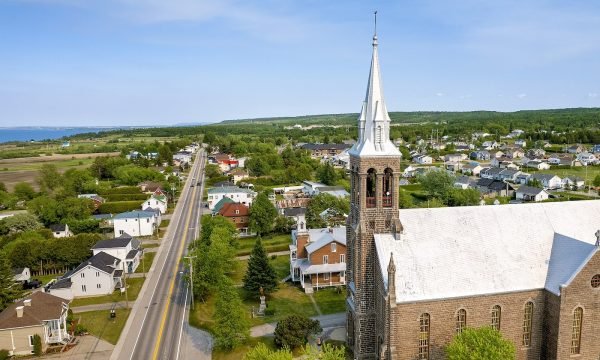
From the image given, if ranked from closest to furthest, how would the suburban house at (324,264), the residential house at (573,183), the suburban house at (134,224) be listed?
the suburban house at (324,264) → the suburban house at (134,224) → the residential house at (573,183)

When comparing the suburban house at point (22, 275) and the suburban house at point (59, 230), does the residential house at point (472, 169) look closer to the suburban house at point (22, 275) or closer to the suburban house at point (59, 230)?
the suburban house at point (59, 230)

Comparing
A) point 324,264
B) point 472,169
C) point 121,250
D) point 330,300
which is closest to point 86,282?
point 121,250

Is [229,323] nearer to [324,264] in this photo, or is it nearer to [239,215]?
[324,264]

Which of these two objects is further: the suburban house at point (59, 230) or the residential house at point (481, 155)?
the residential house at point (481, 155)

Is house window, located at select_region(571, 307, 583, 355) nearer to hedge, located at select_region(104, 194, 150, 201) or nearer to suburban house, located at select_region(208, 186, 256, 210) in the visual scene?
suburban house, located at select_region(208, 186, 256, 210)

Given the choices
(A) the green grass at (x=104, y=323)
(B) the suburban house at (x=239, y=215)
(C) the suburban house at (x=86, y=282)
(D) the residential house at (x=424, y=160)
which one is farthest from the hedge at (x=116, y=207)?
(D) the residential house at (x=424, y=160)
